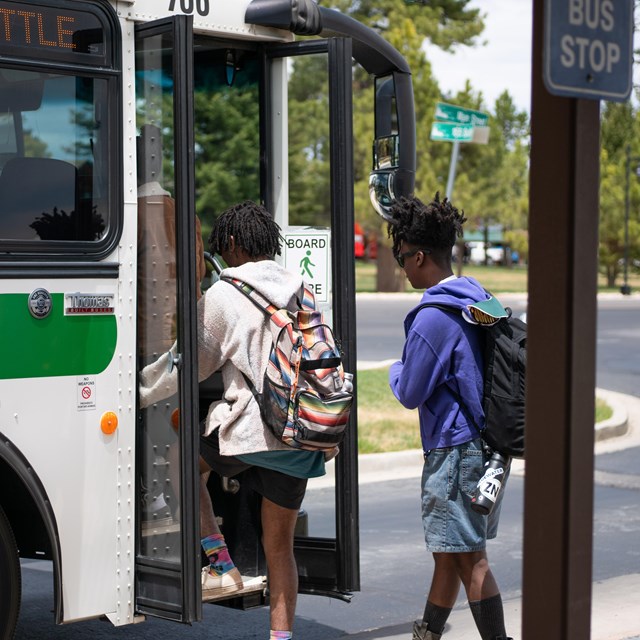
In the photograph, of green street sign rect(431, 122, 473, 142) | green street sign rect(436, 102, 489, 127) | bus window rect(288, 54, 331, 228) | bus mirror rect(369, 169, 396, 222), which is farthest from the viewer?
bus window rect(288, 54, 331, 228)

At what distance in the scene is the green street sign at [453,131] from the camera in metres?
14.3

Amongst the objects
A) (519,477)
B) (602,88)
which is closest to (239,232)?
(602,88)

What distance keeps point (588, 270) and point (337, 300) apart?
2333 millimetres

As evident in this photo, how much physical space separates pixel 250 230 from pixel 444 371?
3.20ft

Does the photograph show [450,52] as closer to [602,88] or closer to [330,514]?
[330,514]

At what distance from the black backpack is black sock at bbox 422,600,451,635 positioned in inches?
28.6

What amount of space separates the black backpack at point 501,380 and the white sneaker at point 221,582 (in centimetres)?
127

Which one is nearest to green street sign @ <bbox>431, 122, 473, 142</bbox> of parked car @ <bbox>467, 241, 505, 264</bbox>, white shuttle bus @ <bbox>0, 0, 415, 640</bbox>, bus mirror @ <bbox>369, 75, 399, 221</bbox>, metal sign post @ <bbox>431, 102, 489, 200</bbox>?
metal sign post @ <bbox>431, 102, 489, 200</bbox>

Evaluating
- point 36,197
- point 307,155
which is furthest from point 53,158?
point 307,155

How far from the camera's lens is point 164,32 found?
14.8 ft

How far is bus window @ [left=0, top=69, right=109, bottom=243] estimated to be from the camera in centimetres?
436

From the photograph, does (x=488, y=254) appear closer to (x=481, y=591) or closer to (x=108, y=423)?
(x=481, y=591)

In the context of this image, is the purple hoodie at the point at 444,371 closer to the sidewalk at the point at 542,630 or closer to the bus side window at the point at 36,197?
the bus side window at the point at 36,197

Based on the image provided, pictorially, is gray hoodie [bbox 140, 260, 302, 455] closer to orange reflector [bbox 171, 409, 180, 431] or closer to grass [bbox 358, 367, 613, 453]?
orange reflector [bbox 171, 409, 180, 431]
